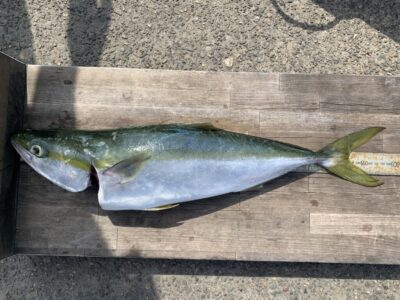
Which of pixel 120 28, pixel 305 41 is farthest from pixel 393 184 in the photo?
pixel 120 28

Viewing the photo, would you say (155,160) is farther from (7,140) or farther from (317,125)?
(317,125)

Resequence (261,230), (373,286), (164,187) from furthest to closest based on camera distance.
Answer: (373,286) < (261,230) < (164,187)

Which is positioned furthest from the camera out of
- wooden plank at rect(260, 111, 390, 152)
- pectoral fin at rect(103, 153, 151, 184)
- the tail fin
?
wooden plank at rect(260, 111, 390, 152)

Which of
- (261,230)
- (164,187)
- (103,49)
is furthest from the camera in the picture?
(103,49)

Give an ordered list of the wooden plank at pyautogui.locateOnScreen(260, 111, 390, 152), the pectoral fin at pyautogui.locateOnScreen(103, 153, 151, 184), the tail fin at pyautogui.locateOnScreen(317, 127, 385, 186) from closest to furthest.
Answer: the pectoral fin at pyautogui.locateOnScreen(103, 153, 151, 184) → the tail fin at pyautogui.locateOnScreen(317, 127, 385, 186) → the wooden plank at pyautogui.locateOnScreen(260, 111, 390, 152)

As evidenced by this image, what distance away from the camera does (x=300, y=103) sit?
261cm

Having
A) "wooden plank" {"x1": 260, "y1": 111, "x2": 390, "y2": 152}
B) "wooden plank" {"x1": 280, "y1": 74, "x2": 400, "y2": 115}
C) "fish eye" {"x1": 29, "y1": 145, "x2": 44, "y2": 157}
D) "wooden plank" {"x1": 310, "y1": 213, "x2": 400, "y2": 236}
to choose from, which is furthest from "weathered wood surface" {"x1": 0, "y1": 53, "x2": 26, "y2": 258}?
"wooden plank" {"x1": 310, "y1": 213, "x2": 400, "y2": 236}

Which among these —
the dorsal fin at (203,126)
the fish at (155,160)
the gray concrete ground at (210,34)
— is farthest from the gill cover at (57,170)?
the gray concrete ground at (210,34)

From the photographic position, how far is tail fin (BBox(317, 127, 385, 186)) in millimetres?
2449

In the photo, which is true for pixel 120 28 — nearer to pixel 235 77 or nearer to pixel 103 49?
pixel 103 49

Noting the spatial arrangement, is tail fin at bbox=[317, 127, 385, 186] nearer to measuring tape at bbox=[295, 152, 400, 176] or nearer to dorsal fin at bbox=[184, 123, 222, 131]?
measuring tape at bbox=[295, 152, 400, 176]

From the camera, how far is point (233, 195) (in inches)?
99.5

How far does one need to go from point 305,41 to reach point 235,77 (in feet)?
2.25

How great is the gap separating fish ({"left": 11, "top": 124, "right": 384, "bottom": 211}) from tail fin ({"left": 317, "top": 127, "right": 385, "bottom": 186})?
10 cm
